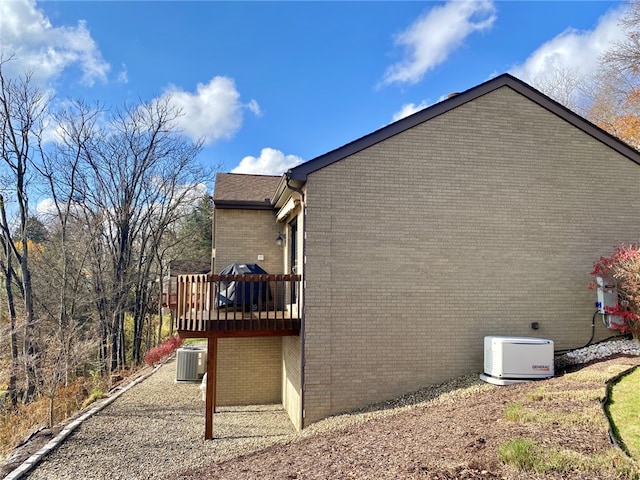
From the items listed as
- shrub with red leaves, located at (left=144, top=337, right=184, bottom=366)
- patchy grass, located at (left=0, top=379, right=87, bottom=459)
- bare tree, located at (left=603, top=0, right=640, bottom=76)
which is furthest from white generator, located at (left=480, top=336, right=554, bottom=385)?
bare tree, located at (left=603, top=0, right=640, bottom=76)

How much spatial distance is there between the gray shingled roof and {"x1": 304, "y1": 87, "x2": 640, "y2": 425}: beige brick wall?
3.95 metres

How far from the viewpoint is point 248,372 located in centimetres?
1092

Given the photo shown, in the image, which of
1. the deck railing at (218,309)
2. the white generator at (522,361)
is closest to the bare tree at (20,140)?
the deck railing at (218,309)

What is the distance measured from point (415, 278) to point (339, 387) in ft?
8.35

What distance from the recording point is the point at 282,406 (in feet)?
34.3

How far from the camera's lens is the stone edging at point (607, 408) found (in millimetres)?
3973

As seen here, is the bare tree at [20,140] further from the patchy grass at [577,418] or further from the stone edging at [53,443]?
the patchy grass at [577,418]

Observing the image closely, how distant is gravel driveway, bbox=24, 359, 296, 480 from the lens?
6195mm

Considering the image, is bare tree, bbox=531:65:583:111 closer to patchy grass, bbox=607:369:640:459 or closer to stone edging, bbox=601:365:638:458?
stone edging, bbox=601:365:638:458

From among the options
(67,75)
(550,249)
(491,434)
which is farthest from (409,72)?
(67,75)

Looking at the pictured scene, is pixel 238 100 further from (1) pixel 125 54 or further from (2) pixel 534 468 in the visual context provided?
(2) pixel 534 468

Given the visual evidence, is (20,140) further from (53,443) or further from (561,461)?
(561,461)

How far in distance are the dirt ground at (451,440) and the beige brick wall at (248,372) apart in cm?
462

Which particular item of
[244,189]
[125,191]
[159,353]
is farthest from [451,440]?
[125,191]
